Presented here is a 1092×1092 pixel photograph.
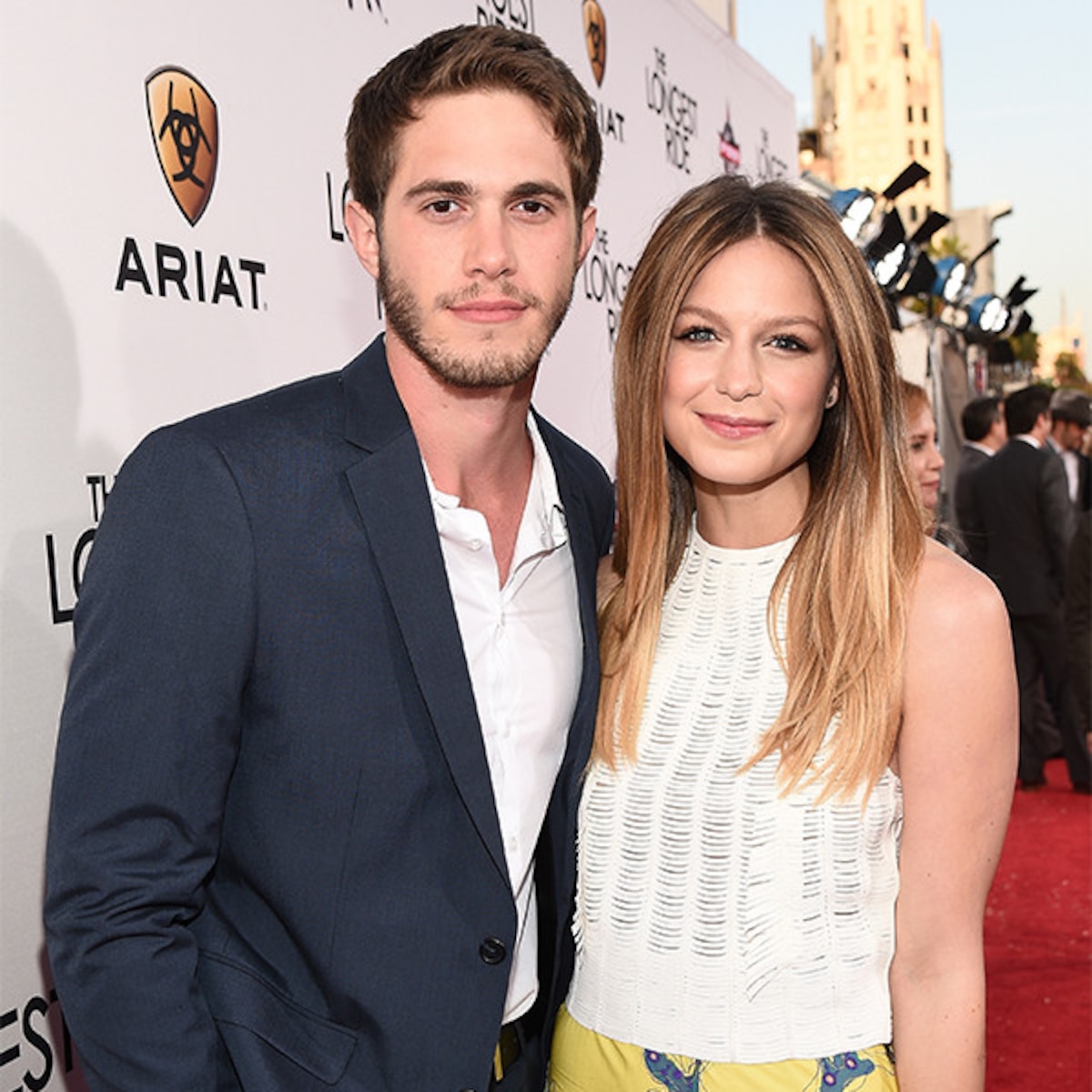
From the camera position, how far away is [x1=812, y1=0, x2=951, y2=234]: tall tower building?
251ft

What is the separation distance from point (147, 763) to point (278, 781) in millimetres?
182

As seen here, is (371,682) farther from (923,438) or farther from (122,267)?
(923,438)

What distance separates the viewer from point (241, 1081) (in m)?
1.55

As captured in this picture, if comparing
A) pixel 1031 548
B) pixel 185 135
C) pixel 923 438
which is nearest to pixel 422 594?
pixel 185 135

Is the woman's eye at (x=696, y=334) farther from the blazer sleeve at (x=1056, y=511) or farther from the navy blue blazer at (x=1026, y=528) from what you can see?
the blazer sleeve at (x=1056, y=511)

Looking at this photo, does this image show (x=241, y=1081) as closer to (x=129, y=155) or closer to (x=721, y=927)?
(x=721, y=927)

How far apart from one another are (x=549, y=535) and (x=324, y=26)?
1.11 metres

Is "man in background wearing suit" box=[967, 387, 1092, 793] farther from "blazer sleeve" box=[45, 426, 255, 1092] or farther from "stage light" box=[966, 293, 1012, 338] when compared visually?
"stage light" box=[966, 293, 1012, 338]

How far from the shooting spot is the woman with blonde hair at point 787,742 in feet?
5.89

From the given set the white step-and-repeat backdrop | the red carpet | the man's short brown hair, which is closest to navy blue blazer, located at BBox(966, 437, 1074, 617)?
the red carpet

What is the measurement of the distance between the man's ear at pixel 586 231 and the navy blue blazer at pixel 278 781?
1.25 feet

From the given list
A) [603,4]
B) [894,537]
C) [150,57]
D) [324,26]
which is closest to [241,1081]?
[894,537]

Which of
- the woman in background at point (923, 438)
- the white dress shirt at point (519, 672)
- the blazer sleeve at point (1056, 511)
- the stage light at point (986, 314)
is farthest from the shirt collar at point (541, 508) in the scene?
the stage light at point (986, 314)

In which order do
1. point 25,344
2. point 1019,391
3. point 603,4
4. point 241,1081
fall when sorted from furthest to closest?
point 1019,391
point 603,4
point 25,344
point 241,1081
